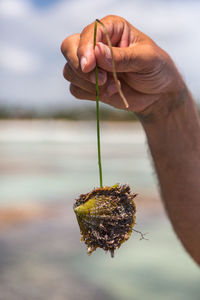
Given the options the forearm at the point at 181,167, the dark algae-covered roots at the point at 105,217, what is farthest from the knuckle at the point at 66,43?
the forearm at the point at 181,167

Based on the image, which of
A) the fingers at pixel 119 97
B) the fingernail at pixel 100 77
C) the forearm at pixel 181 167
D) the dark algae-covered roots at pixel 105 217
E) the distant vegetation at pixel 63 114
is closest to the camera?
the dark algae-covered roots at pixel 105 217

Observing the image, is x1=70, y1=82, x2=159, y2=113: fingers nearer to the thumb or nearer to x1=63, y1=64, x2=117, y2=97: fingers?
x1=63, y1=64, x2=117, y2=97: fingers

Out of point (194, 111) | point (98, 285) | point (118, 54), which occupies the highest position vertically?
point (118, 54)

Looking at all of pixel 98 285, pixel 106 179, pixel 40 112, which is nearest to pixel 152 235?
pixel 98 285

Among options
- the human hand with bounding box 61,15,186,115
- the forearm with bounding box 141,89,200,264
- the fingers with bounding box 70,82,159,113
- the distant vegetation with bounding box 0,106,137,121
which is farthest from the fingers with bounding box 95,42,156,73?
the distant vegetation with bounding box 0,106,137,121

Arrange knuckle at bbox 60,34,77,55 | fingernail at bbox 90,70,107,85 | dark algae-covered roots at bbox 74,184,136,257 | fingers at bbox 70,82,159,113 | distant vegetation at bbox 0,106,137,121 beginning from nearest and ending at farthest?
dark algae-covered roots at bbox 74,184,136,257, fingernail at bbox 90,70,107,85, knuckle at bbox 60,34,77,55, fingers at bbox 70,82,159,113, distant vegetation at bbox 0,106,137,121

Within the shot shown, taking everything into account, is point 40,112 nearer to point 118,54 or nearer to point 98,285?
point 98,285

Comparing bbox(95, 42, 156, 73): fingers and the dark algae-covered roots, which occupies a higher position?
bbox(95, 42, 156, 73): fingers

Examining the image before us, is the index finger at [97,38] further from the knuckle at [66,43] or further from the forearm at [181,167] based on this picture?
the forearm at [181,167]
